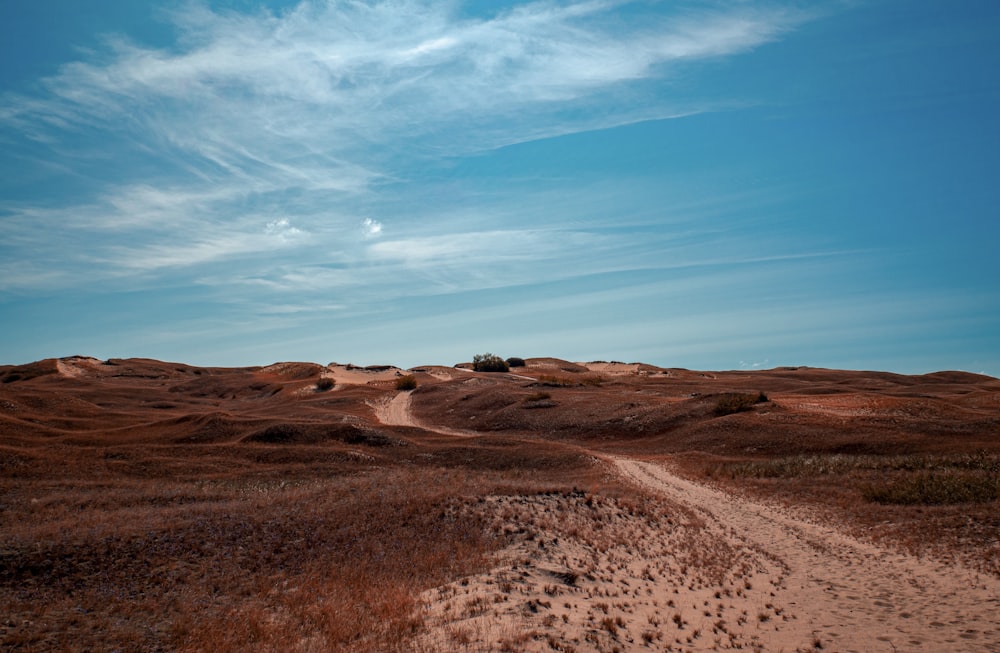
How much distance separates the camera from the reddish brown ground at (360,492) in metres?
13.0

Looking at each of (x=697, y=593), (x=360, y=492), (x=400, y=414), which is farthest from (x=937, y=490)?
(x=400, y=414)

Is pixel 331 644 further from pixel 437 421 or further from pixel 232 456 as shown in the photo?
pixel 437 421

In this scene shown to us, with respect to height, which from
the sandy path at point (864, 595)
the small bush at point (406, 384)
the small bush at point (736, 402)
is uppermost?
the small bush at point (406, 384)

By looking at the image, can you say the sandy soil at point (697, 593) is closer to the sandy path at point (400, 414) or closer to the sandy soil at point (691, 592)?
the sandy soil at point (691, 592)

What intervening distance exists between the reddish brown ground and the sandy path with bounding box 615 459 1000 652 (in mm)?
1465

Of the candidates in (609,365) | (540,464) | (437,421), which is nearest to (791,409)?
(540,464)

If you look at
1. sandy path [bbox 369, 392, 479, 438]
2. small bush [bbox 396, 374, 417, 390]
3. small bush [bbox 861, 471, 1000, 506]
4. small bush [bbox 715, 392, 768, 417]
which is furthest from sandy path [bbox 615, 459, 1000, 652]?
small bush [bbox 396, 374, 417, 390]

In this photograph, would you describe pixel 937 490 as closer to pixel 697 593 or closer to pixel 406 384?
pixel 697 593

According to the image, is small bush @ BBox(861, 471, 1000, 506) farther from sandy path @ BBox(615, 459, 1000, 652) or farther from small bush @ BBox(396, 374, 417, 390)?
small bush @ BBox(396, 374, 417, 390)

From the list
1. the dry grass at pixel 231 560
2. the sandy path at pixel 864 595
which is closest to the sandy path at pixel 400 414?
the dry grass at pixel 231 560

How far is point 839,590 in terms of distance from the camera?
1645 centimetres

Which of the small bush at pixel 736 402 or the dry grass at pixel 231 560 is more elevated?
the small bush at pixel 736 402

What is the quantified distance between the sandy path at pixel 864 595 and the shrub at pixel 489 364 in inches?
3479

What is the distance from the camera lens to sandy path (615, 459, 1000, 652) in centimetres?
1263
